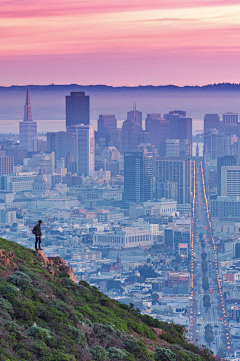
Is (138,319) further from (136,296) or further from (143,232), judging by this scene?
(143,232)

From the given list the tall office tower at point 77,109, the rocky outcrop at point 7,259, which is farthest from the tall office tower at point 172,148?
the rocky outcrop at point 7,259

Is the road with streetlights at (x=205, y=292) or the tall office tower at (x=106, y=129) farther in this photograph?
the tall office tower at (x=106, y=129)

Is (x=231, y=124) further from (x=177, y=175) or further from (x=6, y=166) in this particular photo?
(x=6, y=166)

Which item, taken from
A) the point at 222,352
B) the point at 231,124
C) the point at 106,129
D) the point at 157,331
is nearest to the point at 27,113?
the point at 106,129

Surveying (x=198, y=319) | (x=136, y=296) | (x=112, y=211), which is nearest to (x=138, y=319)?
(x=198, y=319)

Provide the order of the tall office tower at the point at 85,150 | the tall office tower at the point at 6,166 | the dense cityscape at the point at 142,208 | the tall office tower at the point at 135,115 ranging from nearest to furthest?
the dense cityscape at the point at 142,208 < the tall office tower at the point at 6,166 < the tall office tower at the point at 85,150 < the tall office tower at the point at 135,115

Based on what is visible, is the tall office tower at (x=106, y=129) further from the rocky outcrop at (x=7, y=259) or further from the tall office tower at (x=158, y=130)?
the rocky outcrop at (x=7, y=259)

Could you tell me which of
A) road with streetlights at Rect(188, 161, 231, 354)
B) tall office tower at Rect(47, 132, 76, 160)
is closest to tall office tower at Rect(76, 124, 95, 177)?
tall office tower at Rect(47, 132, 76, 160)

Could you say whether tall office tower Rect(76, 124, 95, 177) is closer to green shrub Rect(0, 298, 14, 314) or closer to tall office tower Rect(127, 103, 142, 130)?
tall office tower Rect(127, 103, 142, 130)
